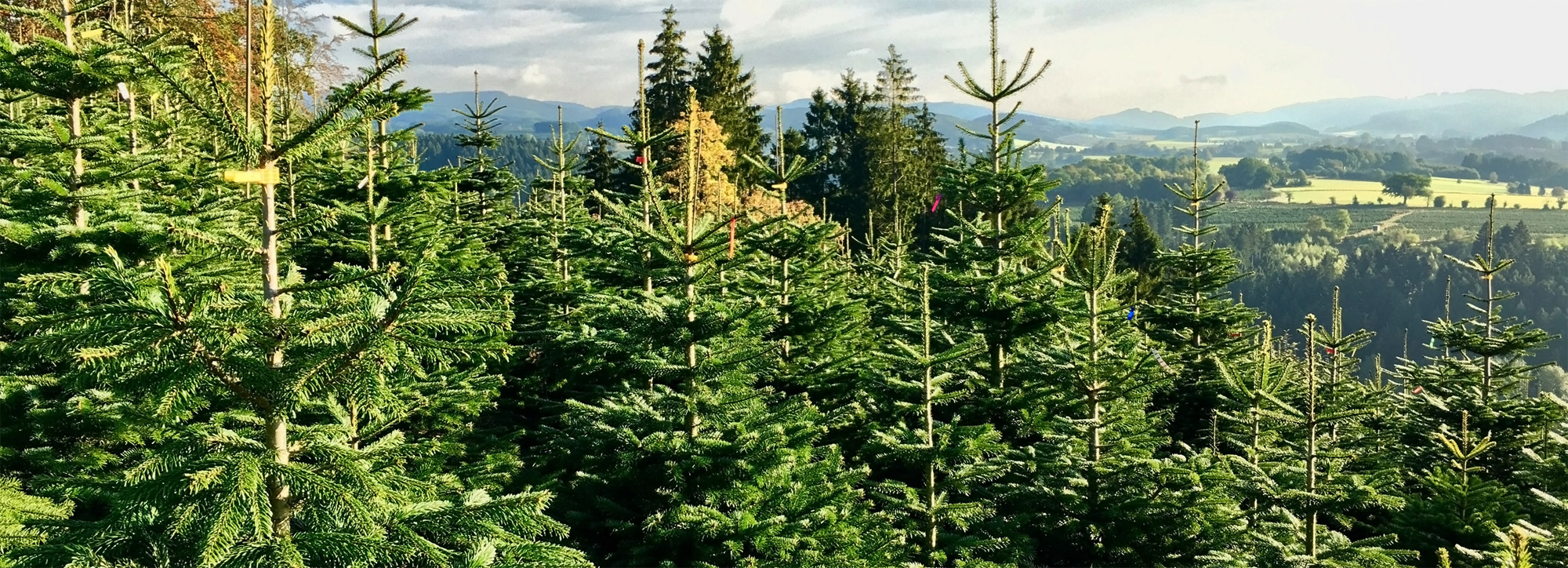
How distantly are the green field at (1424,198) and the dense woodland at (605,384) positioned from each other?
169m

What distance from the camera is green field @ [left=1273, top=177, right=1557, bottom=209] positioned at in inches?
5576

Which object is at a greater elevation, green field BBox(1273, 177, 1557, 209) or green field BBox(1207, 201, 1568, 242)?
green field BBox(1273, 177, 1557, 209)

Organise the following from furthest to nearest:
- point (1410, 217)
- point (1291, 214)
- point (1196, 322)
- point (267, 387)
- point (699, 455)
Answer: point (1291, 214) → point (1410, 217) → point (1196, 322) → point (699, 455) → point (267, 387)

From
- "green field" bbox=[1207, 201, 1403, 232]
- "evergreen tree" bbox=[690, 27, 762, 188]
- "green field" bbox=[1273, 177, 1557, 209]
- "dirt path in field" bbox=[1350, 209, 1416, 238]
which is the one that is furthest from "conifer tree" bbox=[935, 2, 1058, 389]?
"green field" bbox=[1273, 177, 1557, 209]

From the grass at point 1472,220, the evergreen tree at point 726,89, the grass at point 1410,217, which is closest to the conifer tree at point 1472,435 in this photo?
the evergreen tree at point 726,89

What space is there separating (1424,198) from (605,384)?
185m

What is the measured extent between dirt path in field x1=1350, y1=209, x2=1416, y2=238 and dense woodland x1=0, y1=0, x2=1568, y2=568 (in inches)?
5429

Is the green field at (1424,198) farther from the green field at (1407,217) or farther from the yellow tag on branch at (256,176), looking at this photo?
the yellow tag on branch at (256,176)

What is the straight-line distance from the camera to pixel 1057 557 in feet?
28.1

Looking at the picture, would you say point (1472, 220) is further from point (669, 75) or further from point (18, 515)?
point (18, 515)

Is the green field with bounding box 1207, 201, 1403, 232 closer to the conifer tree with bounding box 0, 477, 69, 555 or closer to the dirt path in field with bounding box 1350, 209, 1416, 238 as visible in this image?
the dirt path in field with bounding box 1350, 209, 1416, 238

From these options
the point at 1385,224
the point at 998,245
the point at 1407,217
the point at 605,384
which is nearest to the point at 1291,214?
the point at 1385,224

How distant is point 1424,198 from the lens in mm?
146625

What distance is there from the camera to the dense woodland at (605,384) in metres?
2.93
